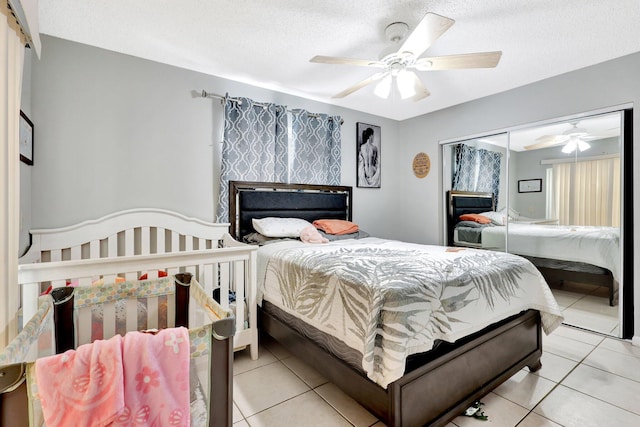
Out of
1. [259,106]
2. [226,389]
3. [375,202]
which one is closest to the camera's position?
[226,389]

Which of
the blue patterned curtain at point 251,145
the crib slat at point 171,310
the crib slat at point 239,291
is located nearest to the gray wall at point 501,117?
the blue patterned curtain at point 251,145

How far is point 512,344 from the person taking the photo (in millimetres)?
1864

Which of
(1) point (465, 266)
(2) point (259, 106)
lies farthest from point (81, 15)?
(1) point (465, 266)

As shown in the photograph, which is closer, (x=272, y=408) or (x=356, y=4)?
(x=272, y=408)

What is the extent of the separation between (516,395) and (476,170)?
8.38 ft

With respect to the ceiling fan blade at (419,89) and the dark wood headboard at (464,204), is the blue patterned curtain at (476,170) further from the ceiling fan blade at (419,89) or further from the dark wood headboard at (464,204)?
the ceiling fan blade at (419,89)

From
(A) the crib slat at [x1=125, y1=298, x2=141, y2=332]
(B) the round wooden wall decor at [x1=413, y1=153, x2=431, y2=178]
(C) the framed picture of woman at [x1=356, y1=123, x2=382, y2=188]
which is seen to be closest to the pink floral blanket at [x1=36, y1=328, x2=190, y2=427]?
(A) the crib slat at [x1=125, y1=298, x2=141, y2=332]

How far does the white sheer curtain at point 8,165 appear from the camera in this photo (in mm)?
1117

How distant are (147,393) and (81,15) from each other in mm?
2438

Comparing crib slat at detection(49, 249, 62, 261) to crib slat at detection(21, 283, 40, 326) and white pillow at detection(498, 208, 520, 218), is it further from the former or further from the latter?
white pillow at detection(498, 208, 520, 218)

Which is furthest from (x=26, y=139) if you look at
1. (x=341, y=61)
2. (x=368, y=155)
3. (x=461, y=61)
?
(x=368, y=155)

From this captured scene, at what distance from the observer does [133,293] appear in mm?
1483

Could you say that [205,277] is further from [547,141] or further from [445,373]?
[547,141]

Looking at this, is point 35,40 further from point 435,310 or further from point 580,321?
point 580,321
